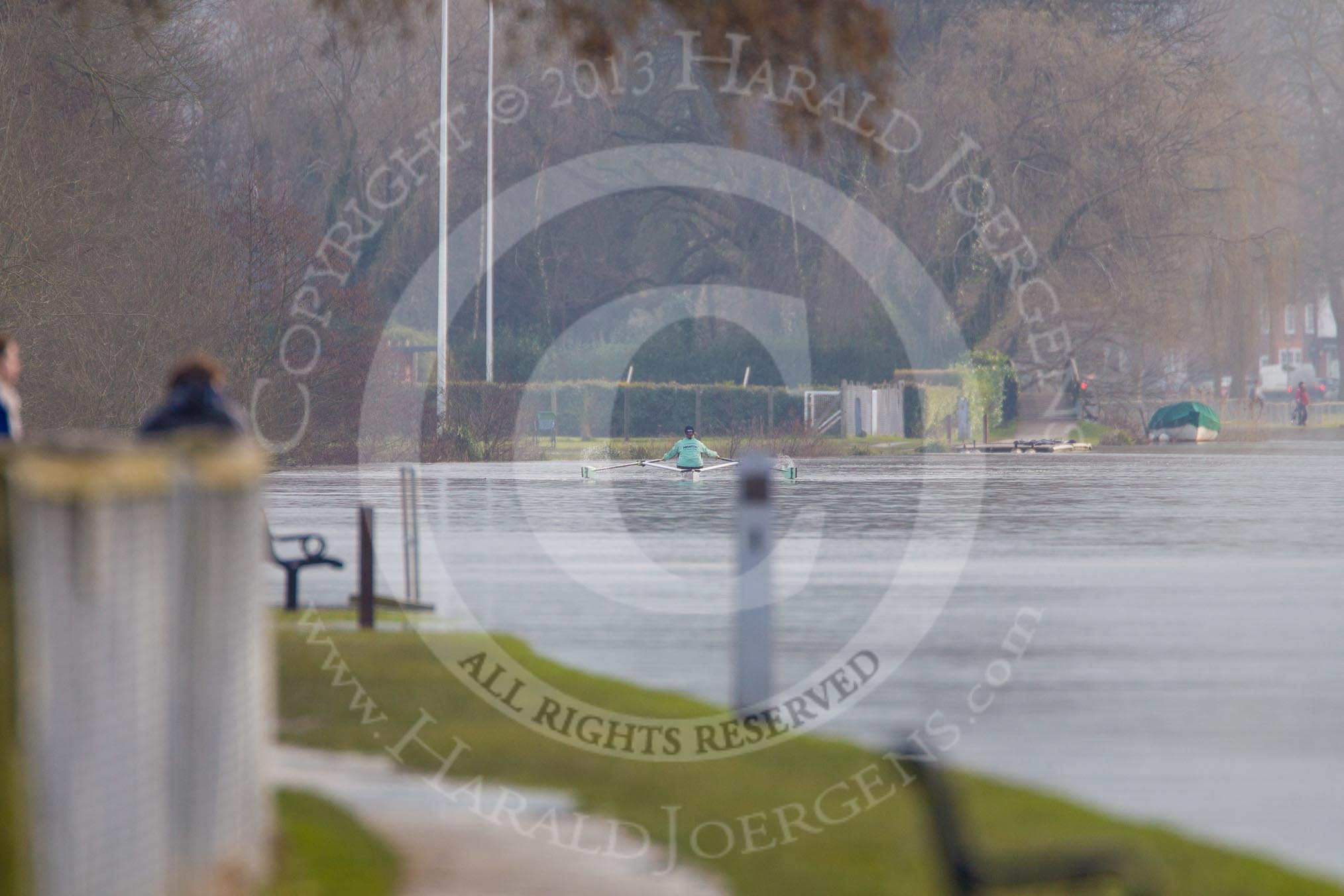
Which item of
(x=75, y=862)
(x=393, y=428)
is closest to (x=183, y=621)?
(x=75, y=862)

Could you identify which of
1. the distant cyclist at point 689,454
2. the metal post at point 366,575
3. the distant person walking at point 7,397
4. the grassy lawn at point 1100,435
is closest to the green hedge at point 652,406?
the grassy lawn at point 1100,435

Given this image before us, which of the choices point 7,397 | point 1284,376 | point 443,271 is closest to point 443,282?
point 443,271

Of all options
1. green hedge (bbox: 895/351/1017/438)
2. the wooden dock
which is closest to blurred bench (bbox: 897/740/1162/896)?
the wooden dock

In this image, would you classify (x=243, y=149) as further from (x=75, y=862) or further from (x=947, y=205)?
(x=75, y=862)

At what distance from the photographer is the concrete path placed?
22.2ft

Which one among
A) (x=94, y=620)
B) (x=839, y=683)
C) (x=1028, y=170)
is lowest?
(x=839, y=683)

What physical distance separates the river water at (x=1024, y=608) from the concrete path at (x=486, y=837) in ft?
6.97

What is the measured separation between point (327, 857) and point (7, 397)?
6.93m

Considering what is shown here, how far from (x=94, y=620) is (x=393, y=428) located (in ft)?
149

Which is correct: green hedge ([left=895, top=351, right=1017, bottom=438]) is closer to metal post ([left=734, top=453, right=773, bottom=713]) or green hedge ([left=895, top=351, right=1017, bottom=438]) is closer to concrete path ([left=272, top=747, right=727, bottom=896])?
metal post ([left=734, top=453, right=773, bottom=713])

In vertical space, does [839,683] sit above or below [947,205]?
below

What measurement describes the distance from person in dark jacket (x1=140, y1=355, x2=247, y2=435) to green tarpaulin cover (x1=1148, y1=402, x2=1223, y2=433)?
5460cm

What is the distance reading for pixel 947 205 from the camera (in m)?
54.7

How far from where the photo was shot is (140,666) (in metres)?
5.48
